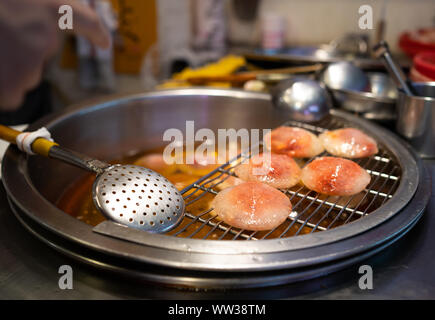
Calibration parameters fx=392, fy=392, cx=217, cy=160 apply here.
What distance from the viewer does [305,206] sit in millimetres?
1318

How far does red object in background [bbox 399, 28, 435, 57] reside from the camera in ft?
8.46

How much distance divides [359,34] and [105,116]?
2.34 meters

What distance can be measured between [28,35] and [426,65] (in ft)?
10.8

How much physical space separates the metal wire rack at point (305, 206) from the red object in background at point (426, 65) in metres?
0.57

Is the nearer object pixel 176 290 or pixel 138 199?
pixel 176 290

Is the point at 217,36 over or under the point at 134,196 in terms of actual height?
over

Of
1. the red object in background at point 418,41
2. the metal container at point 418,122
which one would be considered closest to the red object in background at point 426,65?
the metal container at point 418,122

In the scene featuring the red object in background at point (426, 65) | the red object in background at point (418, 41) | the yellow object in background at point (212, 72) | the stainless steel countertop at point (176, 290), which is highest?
the red object in background at point (418, 41)

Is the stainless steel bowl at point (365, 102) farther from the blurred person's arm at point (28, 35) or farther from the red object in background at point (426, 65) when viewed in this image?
the blurred person's arm at point (28, 35)

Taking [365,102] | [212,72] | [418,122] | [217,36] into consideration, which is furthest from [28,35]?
[418,122]

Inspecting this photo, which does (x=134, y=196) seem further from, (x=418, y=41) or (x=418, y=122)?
(x=418, y=41)

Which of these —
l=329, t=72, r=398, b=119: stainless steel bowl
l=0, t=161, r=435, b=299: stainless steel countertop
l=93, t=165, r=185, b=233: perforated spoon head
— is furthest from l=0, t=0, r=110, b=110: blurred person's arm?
l=0, t=161, r=435, b=299: stainless steel countertop

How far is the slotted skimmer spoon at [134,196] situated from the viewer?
103 centimetres

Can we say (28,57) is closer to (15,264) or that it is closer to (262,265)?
(15,264)
